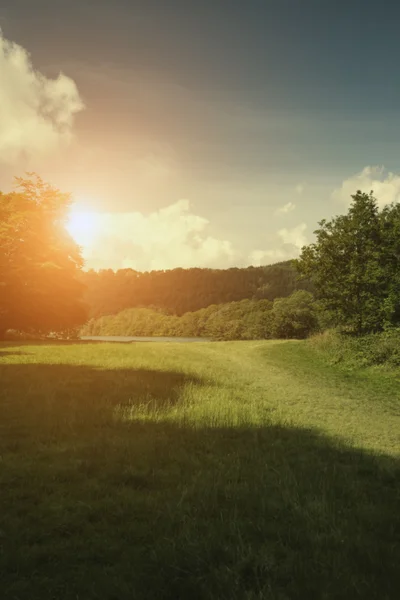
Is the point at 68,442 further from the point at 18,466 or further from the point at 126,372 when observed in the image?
the point at 126,372

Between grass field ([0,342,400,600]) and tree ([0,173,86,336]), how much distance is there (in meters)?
25.2

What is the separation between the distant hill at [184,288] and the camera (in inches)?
5728

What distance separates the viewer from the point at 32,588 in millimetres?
3816

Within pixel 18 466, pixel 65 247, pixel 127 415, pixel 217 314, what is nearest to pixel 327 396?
pixel 127 415

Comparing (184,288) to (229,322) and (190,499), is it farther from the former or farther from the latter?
(190,499)

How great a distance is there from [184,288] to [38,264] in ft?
404

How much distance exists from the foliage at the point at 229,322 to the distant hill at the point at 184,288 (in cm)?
1191

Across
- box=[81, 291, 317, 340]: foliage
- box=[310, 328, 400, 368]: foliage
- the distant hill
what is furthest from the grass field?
the distant hill

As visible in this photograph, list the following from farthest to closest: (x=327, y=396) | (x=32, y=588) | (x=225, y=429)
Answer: (x=327, y=396), (x=225, y=429), (x=32, y=588)

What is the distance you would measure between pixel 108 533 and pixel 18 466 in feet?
8.71

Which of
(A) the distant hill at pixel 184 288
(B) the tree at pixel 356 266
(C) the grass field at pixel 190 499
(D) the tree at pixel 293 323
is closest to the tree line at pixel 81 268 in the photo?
(B) the tree at pixel 356 266

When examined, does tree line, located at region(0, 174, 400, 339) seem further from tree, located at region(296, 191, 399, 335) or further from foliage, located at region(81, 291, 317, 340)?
foliage, located at region(81, 291, 317, 340)

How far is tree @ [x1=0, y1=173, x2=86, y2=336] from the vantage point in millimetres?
35781

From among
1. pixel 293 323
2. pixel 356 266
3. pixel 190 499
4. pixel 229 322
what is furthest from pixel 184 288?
pixel 190 499
